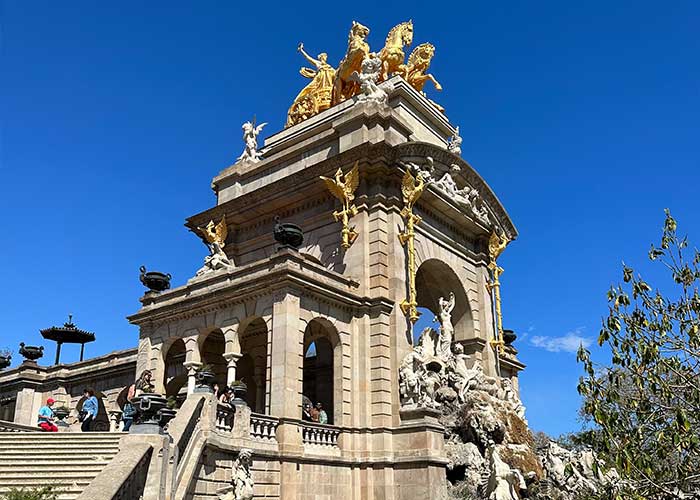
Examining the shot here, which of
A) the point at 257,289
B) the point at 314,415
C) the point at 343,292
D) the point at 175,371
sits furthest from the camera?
the point at 175,371

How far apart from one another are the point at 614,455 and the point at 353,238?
17.5 metres

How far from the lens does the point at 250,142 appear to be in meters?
34.6

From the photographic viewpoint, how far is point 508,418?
26766mm

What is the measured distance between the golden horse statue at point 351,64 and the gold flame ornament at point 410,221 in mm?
Answer: 8864

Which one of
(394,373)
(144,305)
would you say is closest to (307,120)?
(144,305)

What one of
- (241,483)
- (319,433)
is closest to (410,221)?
(319,433)

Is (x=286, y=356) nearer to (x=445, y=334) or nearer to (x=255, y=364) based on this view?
(x=255, y=364)

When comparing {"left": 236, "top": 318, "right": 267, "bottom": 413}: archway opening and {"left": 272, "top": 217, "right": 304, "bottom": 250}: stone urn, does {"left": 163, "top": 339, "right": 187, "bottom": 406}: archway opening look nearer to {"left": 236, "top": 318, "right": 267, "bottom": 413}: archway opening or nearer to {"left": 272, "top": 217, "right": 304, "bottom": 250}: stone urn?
{"left": 236, "top": 318, "right": 267, "bottom": 413}: archway opening

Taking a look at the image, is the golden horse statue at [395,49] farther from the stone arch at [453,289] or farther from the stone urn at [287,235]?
the stone urn at [287,235]

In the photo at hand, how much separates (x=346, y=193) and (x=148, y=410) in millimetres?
14156

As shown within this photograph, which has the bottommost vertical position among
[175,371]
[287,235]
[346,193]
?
[175,371]

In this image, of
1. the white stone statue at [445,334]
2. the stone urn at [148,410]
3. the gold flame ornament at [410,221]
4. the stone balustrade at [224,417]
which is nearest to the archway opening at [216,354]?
the gold flame ornament at [410,221]

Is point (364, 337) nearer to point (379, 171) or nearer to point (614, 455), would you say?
point (379, 171)

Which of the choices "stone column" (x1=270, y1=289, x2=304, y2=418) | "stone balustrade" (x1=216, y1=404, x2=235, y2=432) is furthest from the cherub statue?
"stone balustrade" (x1=216, y1=404, x2=235, y2=432)
